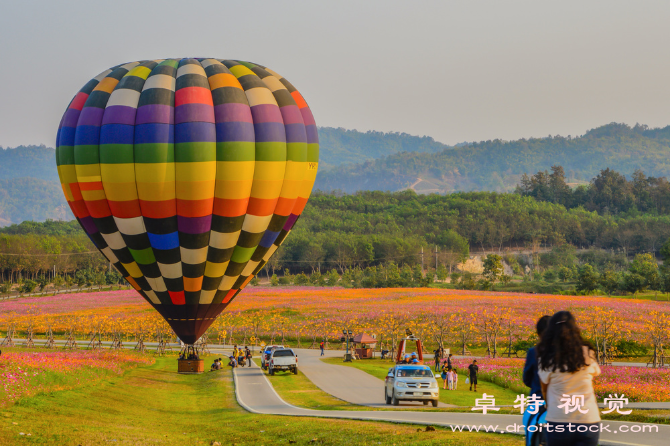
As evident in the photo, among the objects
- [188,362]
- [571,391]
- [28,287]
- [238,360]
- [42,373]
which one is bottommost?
[238,360]

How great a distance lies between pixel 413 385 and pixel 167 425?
7376 millimetres

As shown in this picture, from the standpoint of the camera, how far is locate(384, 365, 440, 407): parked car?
2006 centimetres

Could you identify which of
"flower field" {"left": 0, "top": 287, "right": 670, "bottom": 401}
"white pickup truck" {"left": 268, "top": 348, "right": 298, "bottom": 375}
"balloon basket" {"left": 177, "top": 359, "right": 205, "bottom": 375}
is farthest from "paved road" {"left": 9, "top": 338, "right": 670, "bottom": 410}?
"balloon basket" {"left": 177, "top": 359, "right": 205, "bottom": 375}

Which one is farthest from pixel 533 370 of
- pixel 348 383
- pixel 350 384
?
pixel 348 383

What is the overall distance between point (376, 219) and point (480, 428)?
166 metres

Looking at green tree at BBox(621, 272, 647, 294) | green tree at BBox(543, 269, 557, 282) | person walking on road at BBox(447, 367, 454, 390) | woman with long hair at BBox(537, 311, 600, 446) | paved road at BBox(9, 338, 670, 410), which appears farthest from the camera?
green tree at BBox(543, 269, 557, 282)

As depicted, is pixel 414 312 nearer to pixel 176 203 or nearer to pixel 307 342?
pixel 307 342

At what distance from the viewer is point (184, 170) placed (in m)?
22.1

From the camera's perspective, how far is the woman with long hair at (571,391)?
243 inches

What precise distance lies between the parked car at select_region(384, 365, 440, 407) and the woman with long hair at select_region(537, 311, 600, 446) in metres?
14.2

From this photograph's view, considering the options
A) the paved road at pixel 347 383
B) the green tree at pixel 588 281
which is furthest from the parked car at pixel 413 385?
the green tree at pixel 588 281

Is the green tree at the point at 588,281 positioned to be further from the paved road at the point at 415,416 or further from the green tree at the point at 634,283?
the paved road at the point at 415,416

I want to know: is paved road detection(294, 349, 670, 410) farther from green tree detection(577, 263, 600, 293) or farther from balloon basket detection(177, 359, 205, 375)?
green tree detection(577, 263, 600, 293)

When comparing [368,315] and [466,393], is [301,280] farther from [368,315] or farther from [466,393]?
[466,393]
